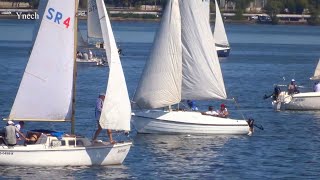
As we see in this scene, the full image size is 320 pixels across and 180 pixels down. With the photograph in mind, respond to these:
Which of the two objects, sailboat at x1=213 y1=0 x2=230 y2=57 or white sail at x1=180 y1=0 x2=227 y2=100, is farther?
sailboat at x1=213 y1=0 x2=230 y2=57

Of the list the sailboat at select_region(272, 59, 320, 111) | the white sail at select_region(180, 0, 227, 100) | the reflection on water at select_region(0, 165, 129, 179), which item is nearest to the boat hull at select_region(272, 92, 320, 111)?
the sailboat at select_region(272, 59, 320, 111)

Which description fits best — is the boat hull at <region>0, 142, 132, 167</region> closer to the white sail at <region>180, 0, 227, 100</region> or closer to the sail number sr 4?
the sail number sr 4

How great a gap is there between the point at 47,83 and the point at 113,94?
2040mm

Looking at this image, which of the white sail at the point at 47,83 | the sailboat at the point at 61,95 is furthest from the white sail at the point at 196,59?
the white sail at the point at 47,83

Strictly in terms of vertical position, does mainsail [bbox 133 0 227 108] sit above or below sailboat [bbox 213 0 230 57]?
above

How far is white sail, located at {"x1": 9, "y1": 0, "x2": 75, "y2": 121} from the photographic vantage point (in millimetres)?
38938

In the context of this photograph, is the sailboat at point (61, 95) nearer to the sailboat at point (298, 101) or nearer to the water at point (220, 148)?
the water at point (220, 148)

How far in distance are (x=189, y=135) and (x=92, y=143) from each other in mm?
11126

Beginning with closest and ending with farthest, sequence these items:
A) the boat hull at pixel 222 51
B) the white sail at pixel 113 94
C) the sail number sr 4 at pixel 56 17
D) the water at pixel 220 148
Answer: the sail number sr 4 at pixel 56 17 < the white sail at pixel 113 94 < the water at pixel 220 148 < the boat hull at pixel 222 51

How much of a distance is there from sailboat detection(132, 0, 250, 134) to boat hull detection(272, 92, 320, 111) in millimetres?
11015

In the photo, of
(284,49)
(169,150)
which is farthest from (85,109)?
(284,49)

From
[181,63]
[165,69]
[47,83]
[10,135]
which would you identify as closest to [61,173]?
[10,135]

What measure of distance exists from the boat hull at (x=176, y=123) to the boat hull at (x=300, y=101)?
514 inches

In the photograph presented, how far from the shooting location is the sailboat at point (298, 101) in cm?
6200
